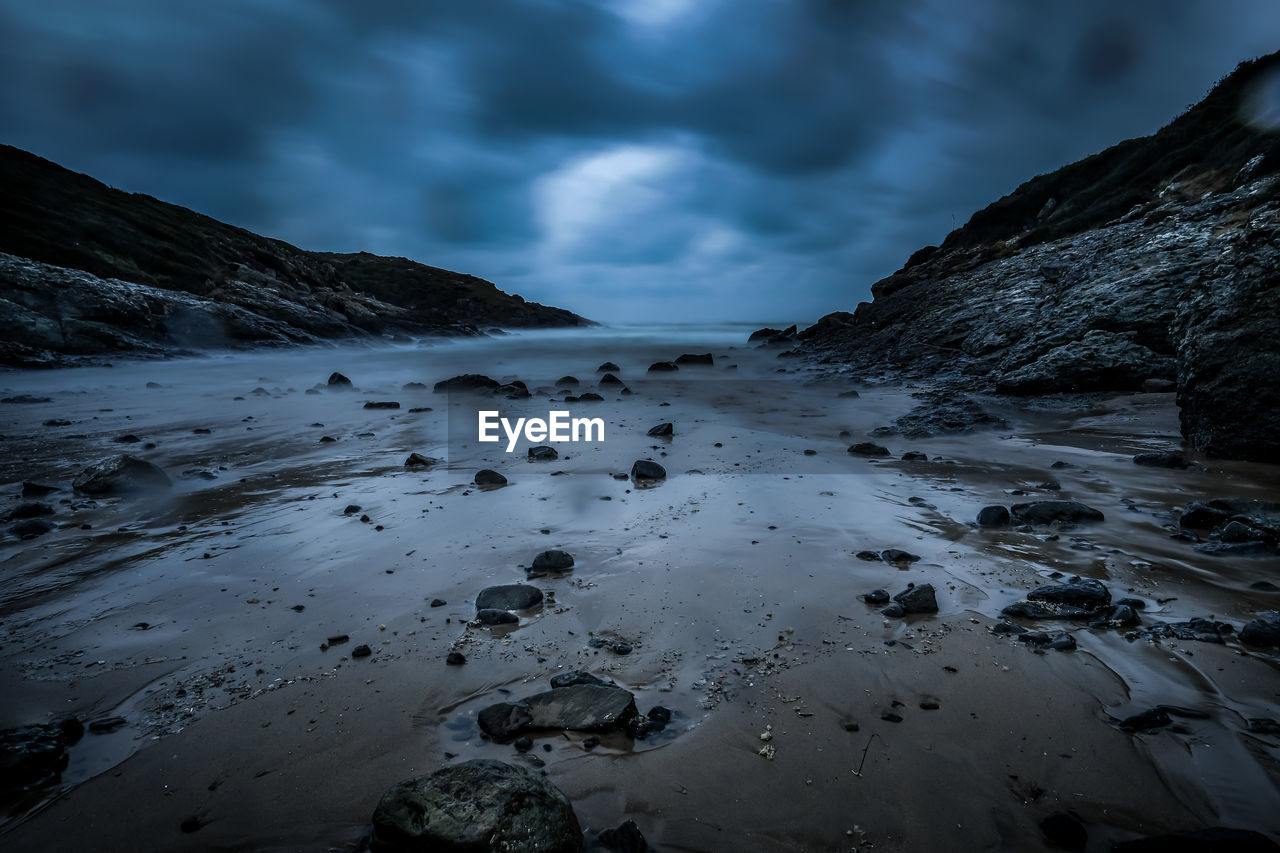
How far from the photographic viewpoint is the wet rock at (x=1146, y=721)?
2.53 meters

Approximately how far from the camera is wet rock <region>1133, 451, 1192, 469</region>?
673 cm

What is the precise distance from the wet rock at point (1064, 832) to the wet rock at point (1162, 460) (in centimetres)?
657

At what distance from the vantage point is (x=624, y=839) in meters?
2.05

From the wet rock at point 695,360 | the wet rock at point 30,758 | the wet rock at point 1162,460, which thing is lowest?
the wet rock at point 30,758

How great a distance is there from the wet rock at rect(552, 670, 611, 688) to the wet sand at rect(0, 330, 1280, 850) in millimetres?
124

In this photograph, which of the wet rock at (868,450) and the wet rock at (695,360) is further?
the wet rock at (695,360)

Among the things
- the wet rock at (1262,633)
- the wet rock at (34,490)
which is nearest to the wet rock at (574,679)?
the wet rock at (1262,633)

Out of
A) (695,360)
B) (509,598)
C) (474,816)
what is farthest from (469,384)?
(474,816)

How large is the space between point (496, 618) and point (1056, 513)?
4.79 metres

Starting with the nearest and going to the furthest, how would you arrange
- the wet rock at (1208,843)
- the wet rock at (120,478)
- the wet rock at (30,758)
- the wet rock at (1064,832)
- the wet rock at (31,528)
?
the wet rock at (1208,843) < the wet rock at (1064,832) < the wet rock at (30,758) < the wet rock at (31,528) < the wet rock at (120,478)

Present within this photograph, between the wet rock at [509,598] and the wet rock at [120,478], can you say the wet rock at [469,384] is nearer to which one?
the wet rock at [120,478]

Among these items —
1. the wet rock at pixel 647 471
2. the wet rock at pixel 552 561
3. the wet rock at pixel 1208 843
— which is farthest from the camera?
the wet rock at pixel 647 471

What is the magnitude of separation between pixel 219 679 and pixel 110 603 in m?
1.62

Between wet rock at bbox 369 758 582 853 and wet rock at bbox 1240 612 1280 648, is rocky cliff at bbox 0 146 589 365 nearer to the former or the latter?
wet rock at bbox 369 758 582 853
